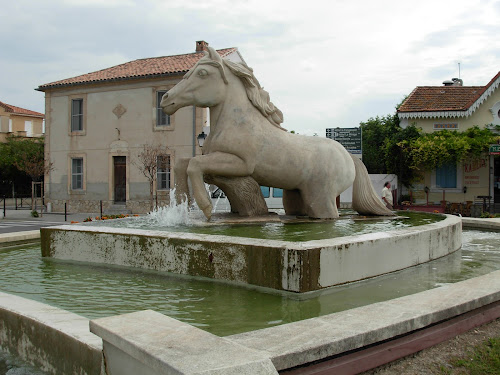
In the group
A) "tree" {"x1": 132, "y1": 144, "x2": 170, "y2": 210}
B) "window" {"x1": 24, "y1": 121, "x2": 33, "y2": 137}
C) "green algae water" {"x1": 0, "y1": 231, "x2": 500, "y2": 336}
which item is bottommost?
"green algae water" {"x1": 0, "y1": 231, "x2": 500, "y2": 336}

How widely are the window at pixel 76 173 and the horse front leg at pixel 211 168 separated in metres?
22.5

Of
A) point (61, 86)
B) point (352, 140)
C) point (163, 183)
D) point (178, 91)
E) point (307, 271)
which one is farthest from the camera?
point (61, 86)

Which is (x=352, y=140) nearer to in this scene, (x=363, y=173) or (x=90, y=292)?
(x=363, y=173)

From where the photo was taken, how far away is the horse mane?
20.9 ft

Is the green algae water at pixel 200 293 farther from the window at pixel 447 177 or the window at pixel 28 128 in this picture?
the window at pixel 28 128

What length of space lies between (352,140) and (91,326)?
40.6ft

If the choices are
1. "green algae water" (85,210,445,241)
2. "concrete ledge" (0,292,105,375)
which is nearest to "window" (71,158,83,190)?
"green algae water" (85,210,445,241)

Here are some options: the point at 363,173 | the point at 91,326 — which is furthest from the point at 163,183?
the point at 91,326

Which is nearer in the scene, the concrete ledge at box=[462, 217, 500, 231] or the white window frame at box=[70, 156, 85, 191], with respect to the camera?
the concrete ledge at box=[462, 217, 500, 231]

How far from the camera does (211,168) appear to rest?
6.02 metres

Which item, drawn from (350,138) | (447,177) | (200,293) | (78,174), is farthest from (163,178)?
(200,293)

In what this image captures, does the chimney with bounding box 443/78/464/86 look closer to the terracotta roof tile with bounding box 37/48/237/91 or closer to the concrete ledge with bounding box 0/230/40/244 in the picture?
the terracotta roof tile with bounding box 37/48/237/91

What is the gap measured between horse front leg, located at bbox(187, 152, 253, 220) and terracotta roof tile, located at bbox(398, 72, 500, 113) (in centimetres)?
1919

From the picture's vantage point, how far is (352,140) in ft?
45.9
